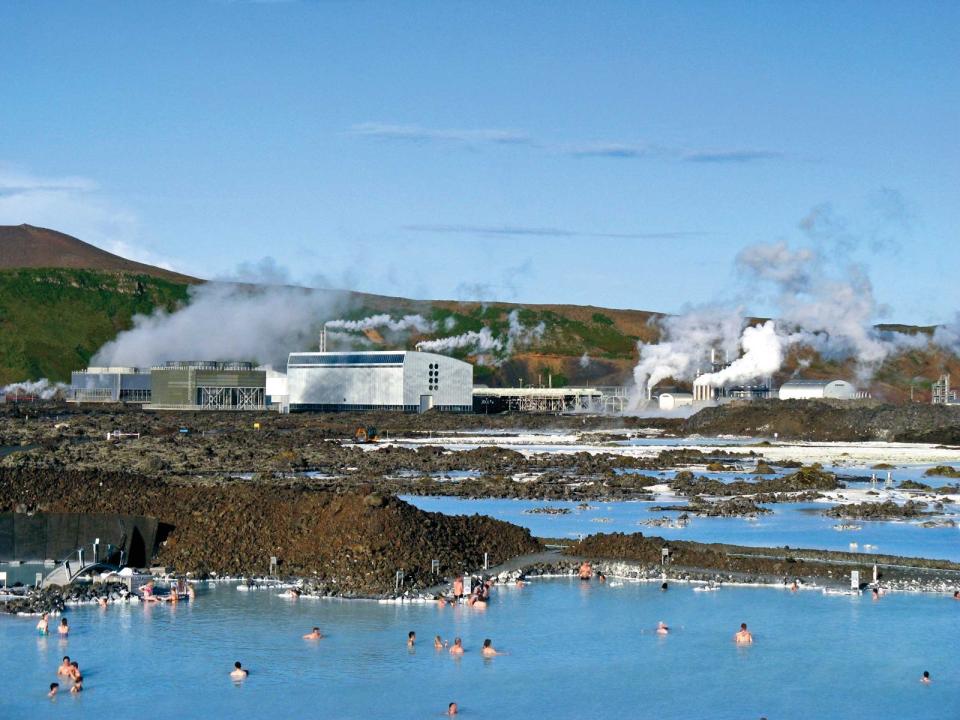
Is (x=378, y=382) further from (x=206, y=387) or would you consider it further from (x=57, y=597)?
(x=57, y=597)

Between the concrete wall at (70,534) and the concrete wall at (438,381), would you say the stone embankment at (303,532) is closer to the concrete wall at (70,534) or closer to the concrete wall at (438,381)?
the concrete wall at (70,534)

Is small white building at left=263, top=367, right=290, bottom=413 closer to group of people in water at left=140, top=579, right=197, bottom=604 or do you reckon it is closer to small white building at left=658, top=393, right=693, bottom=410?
small white building at left=658, top=393, right=693, bottom=410

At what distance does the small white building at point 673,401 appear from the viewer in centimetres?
16571

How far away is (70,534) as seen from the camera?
43.0m

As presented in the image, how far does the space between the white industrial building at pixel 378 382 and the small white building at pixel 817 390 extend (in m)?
40.8

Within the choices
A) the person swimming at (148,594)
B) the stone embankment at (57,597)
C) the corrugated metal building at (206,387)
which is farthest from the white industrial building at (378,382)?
the person swimming at (148,594)

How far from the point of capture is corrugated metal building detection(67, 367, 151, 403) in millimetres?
182375

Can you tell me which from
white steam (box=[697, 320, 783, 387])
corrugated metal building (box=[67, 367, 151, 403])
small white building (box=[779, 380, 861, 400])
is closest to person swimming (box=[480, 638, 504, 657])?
small white building (box=[779, 380, 861, 400])


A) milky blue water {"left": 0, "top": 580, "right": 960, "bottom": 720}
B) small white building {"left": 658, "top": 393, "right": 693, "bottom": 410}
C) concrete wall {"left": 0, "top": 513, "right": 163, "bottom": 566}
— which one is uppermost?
small white building {"left": 658, "top": 393, "right": 693, "bottom": 410}

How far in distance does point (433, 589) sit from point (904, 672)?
14.2 m

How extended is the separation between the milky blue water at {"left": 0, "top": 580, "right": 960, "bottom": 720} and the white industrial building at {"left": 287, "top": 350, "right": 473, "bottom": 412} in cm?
12093

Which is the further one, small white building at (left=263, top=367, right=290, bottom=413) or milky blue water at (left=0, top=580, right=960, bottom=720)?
small white building at (left=263, top=367, right=290, bottom=413)

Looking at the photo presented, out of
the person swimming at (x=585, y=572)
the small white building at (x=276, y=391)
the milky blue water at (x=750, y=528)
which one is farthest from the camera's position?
the small white building at (x=276, y=391)

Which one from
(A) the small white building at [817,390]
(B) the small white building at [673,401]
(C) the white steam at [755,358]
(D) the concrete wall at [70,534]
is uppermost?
Result: (C) the white steam at [755,358]
